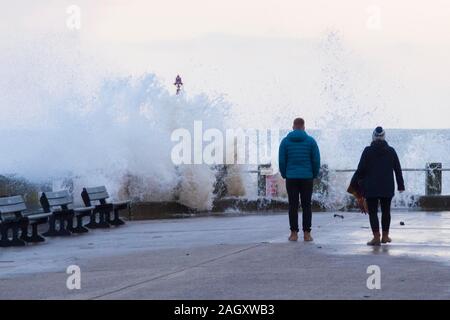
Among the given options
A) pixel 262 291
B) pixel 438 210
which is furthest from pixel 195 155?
→ pixel 262 291

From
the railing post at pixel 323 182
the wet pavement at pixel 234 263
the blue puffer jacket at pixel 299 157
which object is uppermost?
the blue puffer jacket at pixel 299 157

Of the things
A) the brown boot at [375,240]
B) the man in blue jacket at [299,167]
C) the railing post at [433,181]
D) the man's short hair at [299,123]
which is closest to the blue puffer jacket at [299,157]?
the man in blue jacket at [299,167]

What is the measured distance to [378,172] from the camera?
51.8 feet

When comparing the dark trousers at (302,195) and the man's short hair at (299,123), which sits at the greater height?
the man's short hair at (299,123)

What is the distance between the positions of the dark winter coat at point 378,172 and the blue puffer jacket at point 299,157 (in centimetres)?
71

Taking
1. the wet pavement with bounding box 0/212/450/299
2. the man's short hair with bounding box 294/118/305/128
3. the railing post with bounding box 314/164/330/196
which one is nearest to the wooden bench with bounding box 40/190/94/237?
the wet pavement with bounding box 0/212/450/299

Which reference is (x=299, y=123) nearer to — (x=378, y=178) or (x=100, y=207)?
(x=378, y=178)

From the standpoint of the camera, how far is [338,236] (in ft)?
56.8

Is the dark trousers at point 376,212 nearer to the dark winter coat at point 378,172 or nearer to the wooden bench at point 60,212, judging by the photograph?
the dark winter coat at point 378,172

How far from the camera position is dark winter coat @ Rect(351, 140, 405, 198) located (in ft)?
51.6

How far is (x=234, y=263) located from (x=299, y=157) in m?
3.26

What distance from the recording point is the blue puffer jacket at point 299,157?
16.3m

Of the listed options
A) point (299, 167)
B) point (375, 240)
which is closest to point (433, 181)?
point (299, 167)
